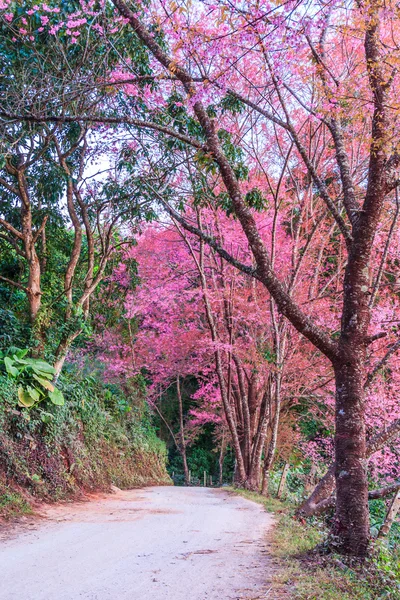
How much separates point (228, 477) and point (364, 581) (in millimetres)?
17978

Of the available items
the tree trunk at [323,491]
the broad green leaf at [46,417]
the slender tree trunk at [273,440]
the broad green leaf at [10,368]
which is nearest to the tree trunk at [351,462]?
the tree trunk at [323,491]

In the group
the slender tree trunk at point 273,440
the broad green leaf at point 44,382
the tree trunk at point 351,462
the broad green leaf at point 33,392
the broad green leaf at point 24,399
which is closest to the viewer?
the tree trunk at point 351,462

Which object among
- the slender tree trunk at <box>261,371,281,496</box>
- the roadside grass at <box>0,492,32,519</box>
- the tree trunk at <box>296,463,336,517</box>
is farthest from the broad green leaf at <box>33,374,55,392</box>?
the slender tree trunk at <box>261,371,281,496</box>

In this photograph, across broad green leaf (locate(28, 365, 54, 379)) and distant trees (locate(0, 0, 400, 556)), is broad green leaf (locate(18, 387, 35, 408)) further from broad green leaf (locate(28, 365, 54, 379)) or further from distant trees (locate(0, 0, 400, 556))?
distant trees (locate(0, 0, 400, 556))

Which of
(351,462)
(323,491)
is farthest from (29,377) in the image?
(351,462)

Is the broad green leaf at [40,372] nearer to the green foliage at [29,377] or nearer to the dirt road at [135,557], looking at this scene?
the green foliage at [29,377]

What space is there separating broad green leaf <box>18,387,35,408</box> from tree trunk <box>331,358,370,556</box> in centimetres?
412

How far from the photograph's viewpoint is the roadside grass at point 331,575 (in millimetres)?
3121

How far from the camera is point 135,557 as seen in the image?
3.98 meters

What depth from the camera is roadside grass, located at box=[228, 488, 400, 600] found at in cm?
312

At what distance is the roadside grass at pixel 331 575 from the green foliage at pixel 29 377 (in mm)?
3617

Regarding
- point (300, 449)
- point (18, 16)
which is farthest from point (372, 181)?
point (300, 449)

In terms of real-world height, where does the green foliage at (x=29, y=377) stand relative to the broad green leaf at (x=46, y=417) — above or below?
above

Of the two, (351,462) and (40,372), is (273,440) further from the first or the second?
(351,462)
